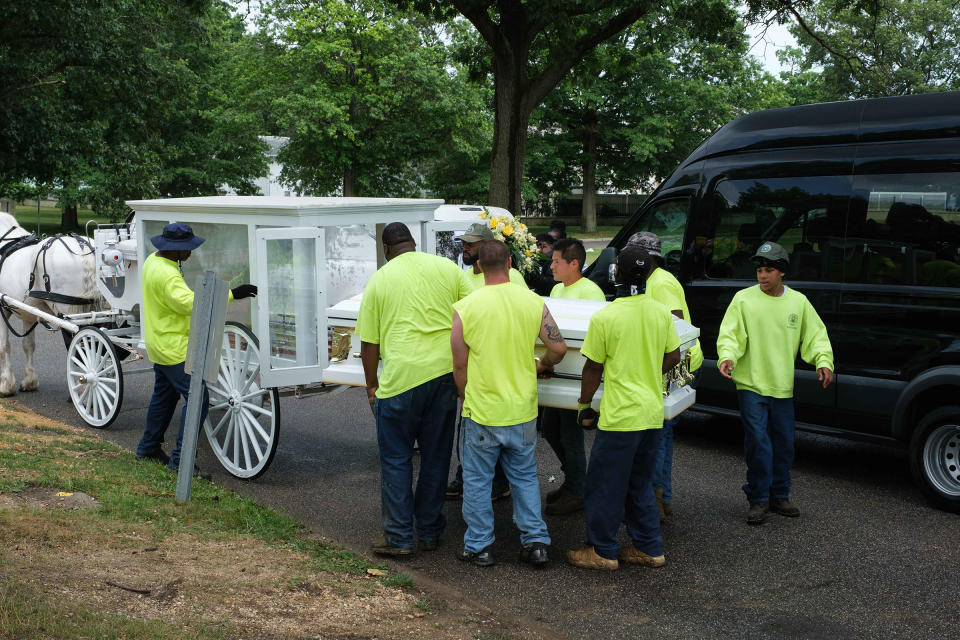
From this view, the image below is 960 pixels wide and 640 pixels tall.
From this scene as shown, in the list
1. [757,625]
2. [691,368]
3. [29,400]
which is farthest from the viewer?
[29,400]

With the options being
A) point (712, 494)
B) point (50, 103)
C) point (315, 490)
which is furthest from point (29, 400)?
point (50, 103)

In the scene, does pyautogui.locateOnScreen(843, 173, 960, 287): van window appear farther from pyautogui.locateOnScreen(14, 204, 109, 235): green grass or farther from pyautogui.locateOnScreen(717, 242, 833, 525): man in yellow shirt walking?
pyautogui.locateOnScreen(14, 204, 109, 235): green grass

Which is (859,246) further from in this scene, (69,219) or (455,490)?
(69,219)

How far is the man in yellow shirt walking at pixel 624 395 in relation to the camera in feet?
16.5

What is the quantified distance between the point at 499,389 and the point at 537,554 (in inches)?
39.0

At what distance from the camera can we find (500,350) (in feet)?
16.6

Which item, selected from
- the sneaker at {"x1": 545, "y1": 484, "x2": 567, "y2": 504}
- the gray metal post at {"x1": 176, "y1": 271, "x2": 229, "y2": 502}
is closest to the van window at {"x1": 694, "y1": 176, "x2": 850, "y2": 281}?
the sneaker at {"x1": 545, "y1": 484, "x2": 567, "y2": 504}

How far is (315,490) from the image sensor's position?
6.89m

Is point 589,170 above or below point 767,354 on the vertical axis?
above

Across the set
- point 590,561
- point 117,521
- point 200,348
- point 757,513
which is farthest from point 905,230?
point 117,521

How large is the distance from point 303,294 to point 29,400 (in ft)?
14.5

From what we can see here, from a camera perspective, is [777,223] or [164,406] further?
[777,223]

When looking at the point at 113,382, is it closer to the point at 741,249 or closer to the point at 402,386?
the point at 402,386

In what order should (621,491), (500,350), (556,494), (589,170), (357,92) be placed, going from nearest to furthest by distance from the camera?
(500,350) → (621,491) → (556,494) → (357,92) → (589,170)
